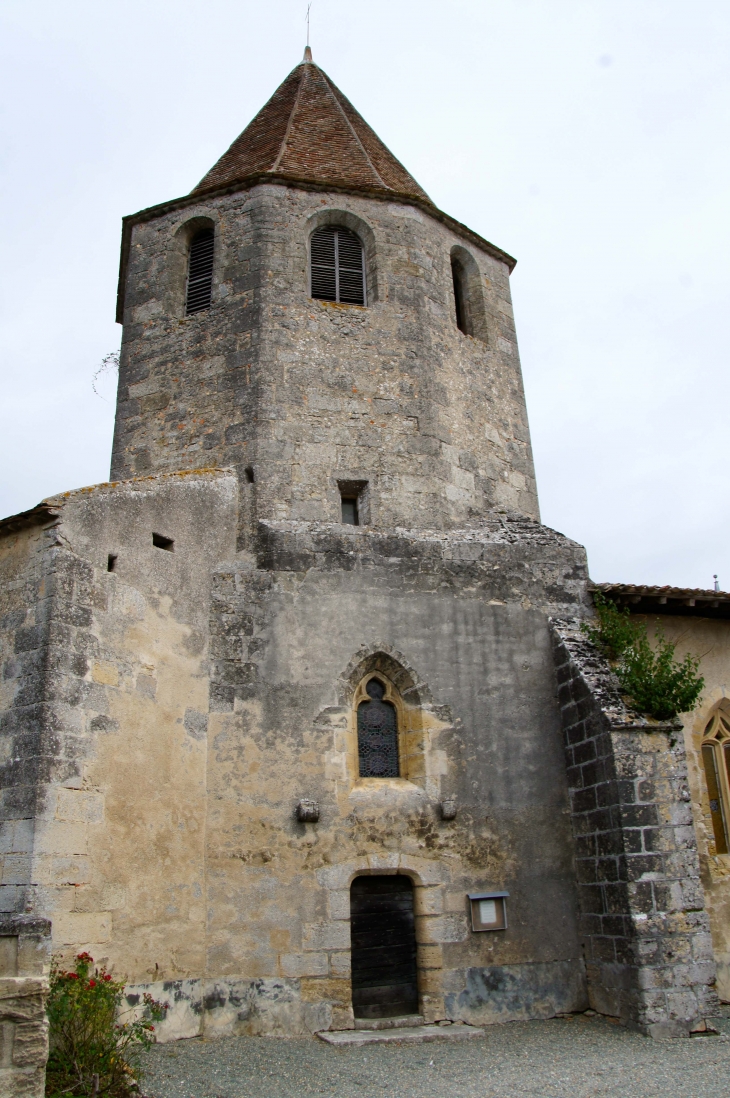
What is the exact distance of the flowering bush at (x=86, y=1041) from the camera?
5547 mm

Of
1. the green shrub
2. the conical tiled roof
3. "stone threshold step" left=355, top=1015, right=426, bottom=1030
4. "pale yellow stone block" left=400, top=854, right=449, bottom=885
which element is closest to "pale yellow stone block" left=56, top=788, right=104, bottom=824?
"pale yellow stone block" left=400, top=854, right=449, bottom=885

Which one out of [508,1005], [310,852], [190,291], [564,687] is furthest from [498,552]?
[190,291]

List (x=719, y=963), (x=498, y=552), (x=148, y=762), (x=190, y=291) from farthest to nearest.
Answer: (x=190, y=291) < (x=498, y=552) < (x=719, y=963) < (x=148, y=762)

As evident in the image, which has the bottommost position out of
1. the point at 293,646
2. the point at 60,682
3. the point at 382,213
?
the point at 60,682

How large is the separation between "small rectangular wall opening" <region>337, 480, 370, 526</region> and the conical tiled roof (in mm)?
4210

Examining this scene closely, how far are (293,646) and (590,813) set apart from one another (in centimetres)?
326

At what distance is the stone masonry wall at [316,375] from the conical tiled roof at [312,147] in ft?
1.50

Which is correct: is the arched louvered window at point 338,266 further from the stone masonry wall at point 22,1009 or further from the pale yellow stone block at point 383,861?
the stone masonry wall at point 22,1009

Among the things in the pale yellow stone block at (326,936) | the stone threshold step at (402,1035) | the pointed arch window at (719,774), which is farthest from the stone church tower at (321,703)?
the pointed arch window at (719,774)

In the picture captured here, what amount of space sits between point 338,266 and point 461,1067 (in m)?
8.79

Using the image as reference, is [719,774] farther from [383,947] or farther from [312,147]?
[312,147]

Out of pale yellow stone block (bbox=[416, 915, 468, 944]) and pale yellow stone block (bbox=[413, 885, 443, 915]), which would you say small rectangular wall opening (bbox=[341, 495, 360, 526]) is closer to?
pale yellow stone block (bbox=[413, 885, 443, 915])

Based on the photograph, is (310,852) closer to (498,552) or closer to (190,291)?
(498,552)

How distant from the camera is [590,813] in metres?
8.55
